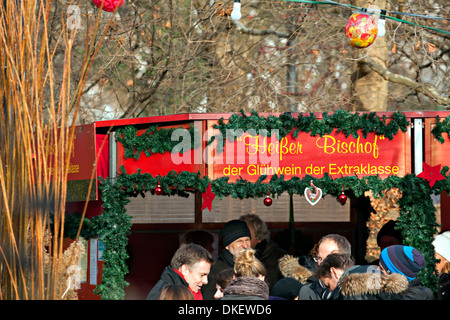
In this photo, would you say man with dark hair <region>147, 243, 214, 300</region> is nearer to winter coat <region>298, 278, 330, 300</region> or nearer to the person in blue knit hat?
winter coat <region>298, 278, 330, 300</region>

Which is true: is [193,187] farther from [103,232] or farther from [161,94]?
[161,94]

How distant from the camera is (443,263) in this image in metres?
6.64

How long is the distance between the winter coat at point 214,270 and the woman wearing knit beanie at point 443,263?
1.92m

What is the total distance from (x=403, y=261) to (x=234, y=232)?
2215 millimetres

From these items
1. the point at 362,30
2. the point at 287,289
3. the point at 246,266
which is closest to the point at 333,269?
the point at 246,266

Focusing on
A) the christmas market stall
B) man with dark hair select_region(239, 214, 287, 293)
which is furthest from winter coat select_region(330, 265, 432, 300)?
man with dark hair select_region(239, 214, 287, 293)

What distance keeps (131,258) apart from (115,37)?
485 cm

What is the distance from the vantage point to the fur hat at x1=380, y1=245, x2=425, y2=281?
4.65m

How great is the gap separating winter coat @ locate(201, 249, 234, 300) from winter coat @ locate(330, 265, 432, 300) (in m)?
1.95

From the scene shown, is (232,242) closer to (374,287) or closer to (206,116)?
(206,116)

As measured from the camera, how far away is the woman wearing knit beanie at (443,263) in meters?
6.25

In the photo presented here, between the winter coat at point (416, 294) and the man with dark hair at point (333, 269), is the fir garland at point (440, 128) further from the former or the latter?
the winter coat at point (416, 294)

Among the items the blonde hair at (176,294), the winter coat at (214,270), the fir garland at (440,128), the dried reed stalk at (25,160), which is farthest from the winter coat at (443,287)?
the dried reed stalk at (25,160)

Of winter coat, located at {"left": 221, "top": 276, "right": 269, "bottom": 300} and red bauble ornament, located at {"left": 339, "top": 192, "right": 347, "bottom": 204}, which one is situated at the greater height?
red bauble ornament, located at {"left": 339, "top": 192, "right": 347, "bottom": 204}
